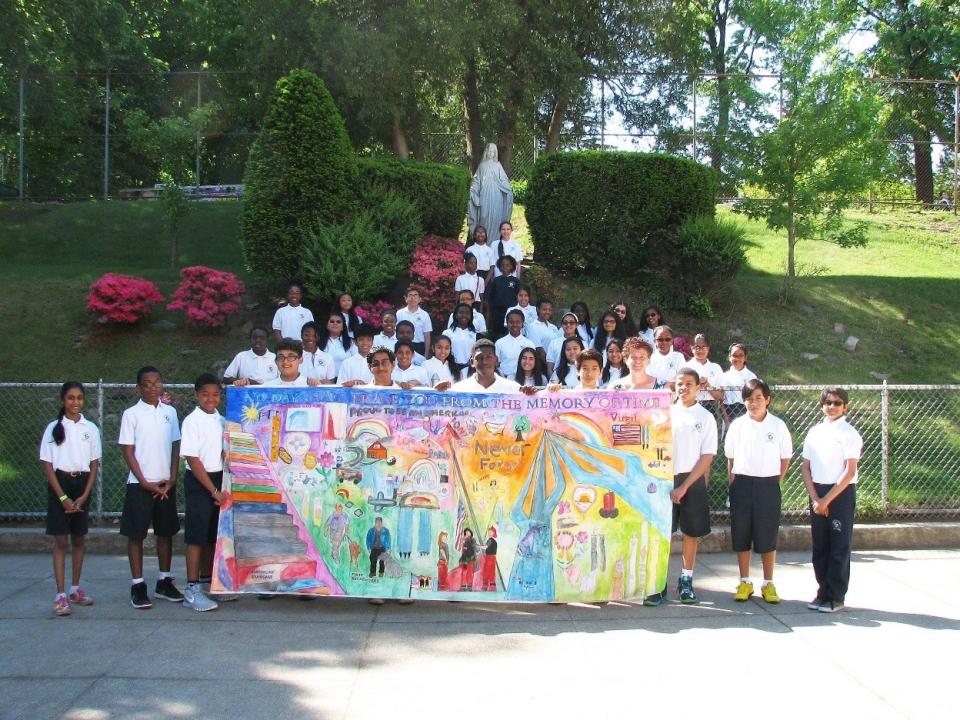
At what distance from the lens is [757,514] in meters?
6.27

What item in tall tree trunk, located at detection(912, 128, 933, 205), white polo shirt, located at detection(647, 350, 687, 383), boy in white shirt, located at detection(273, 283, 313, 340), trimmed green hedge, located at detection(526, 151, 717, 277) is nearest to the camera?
white polo shirt, located at detection(647, 350, 687, 383)

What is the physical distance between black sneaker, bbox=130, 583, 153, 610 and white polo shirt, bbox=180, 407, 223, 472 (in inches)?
36.7

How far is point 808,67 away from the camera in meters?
13.4

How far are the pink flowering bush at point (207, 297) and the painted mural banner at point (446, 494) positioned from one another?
Answer: 22.0ft

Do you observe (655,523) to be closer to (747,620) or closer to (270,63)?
(747,620)

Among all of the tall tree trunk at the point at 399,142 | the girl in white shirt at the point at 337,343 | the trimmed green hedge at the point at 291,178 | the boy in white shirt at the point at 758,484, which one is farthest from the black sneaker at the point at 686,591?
the tall tree trunk at the point at 399,142

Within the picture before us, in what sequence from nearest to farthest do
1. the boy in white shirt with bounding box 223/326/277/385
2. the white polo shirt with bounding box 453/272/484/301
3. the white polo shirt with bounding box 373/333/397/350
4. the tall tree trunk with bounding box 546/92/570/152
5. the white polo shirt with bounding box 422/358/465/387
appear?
the white polo shirt with bounding box 422/358/465/387 < the boy in white shirt with bounding box 223/326/277/385 < the white polo shirt with bounding box 373/333/397/350 < the white polo shirt with bounding box 453/272/484/301 < the tall tree trunk with bounding box 546/92/570/152

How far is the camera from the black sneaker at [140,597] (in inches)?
240

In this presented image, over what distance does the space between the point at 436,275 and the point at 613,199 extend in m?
3.53

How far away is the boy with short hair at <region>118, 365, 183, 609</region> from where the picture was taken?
616 cm

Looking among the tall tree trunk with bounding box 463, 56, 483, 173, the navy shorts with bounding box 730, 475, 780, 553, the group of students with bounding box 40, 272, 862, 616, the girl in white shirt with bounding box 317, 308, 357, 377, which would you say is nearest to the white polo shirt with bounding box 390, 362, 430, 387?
the group of students with bounding box 40, 272, 862, 616

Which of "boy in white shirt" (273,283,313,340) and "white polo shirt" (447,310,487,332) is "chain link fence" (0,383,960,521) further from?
"white polo shirt" (447,310,487,332)

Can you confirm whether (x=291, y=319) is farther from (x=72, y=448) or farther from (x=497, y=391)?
(x=497, y=391)

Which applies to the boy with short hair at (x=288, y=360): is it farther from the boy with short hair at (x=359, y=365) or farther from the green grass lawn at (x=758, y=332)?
the green grass lawn at (x=758, y=332)
